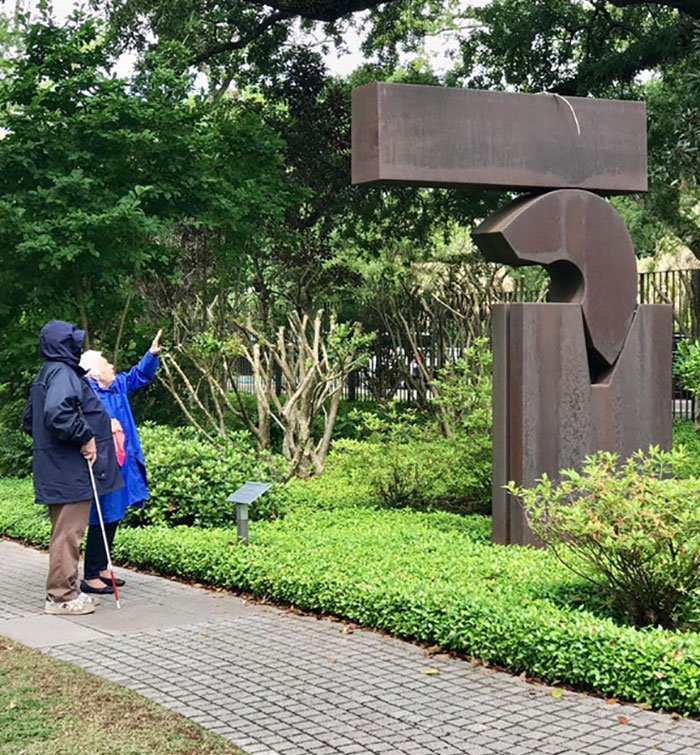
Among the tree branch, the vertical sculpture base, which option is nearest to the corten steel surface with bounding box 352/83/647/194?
the vertical sculpture base

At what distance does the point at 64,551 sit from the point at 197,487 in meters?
2.68

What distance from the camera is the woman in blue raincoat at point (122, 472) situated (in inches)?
317

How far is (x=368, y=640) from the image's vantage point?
21.8 feet

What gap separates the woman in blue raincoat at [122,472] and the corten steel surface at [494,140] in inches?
93.6

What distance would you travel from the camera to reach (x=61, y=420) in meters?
7.33

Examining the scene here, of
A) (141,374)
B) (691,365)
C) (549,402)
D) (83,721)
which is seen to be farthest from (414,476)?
(83,721)

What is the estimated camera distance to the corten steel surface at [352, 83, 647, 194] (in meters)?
8.41

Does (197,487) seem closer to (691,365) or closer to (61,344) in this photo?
(61,344)

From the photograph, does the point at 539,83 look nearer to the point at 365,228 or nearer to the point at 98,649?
the point at 365,228

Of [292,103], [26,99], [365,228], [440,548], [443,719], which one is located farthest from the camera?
[365,228]

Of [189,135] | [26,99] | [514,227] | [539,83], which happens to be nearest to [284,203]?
[189,135]

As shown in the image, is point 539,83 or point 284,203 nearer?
point 284,203

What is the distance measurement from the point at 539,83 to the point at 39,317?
9.25 metres

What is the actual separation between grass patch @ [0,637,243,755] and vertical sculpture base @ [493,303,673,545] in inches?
155
